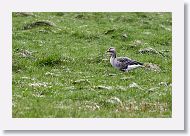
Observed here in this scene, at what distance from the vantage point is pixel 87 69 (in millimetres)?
28703

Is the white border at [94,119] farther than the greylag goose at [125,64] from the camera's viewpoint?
No

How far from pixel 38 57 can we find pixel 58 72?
3109 mm

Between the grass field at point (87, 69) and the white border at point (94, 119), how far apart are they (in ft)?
1.22

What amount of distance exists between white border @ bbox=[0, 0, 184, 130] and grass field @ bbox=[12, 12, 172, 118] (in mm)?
371

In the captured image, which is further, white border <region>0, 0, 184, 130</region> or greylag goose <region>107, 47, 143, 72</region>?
greylag goose <region>107, 47, 143, 72</region>

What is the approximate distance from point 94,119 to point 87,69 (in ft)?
26.8

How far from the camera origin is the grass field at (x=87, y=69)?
72.6ft

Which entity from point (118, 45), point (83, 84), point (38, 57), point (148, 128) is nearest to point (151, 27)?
point (118, 45)

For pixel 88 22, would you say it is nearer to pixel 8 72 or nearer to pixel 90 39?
pixel 90 39

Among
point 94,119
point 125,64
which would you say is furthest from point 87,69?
point 94,119

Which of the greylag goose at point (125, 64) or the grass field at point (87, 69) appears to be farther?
the greylag goose at point (125, 64)

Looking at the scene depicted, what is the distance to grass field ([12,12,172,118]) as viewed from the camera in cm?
2212

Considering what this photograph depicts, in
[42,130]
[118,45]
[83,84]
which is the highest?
[118,45]

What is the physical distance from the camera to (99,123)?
20656 mm
